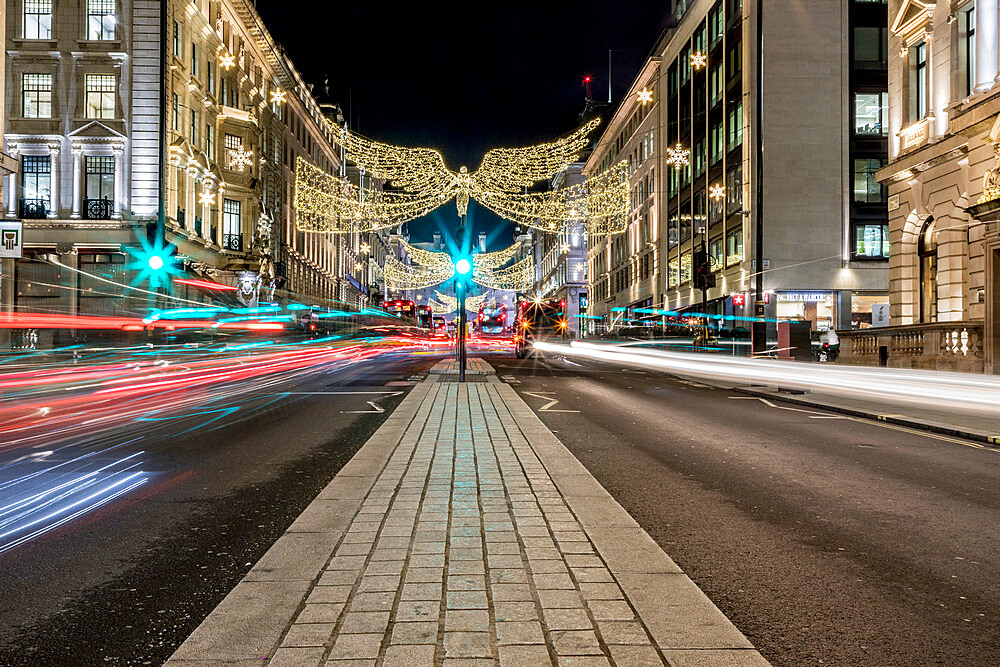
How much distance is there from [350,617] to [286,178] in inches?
2404

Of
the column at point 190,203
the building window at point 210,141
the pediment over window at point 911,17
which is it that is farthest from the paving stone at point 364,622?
the building window at point 210,141

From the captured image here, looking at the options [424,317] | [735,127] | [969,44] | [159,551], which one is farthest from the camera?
[424,317]

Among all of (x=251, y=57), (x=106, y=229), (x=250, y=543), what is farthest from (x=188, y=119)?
(x=250, y=543)

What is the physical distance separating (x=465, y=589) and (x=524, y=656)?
2.95 feet

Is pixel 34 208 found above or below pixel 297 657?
above

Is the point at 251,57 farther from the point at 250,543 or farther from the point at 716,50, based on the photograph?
the point at 250,543

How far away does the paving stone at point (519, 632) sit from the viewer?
3524 millimetres

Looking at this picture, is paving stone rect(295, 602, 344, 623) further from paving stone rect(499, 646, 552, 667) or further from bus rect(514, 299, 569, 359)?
bus rect(514, 299, 569, 359)

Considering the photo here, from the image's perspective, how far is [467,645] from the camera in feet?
11.4

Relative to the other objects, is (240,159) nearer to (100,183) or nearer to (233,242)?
(233,242)

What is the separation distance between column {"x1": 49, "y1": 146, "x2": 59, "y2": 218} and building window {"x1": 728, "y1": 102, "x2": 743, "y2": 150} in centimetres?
3446

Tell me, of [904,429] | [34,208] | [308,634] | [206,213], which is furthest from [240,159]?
[308,634]

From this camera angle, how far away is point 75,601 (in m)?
4.38

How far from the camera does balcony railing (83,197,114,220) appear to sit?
35.6 m
